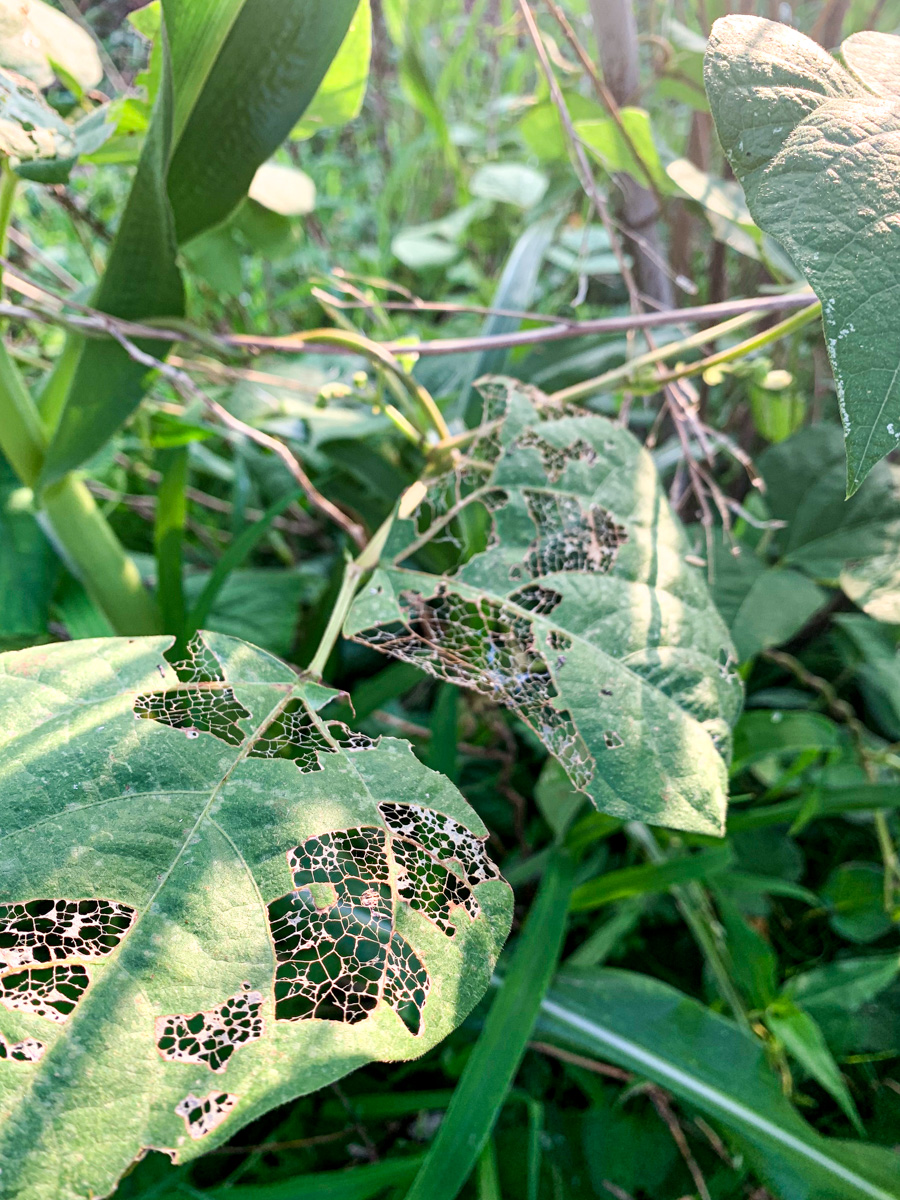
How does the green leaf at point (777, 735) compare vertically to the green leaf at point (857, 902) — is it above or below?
above

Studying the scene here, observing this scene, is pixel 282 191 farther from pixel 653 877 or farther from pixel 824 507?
pixel 653 877

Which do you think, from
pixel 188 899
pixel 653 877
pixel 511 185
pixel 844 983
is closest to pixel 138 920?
pixel 188 899

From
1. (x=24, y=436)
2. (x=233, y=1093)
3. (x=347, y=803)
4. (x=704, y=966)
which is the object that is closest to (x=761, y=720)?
(x=704, y=966)

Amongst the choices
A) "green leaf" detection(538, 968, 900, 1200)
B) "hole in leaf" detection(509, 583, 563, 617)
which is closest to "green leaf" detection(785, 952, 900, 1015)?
"green leaf" detection(538, 968, 900, 1200)

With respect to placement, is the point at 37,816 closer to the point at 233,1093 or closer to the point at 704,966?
the point at 233,1093

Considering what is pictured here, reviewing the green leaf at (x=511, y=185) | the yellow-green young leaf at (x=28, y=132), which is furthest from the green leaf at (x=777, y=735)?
the green leaf at (x=511, y=185)

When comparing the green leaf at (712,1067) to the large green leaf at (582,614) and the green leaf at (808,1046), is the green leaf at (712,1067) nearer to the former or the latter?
the green leaf at (808,1046)

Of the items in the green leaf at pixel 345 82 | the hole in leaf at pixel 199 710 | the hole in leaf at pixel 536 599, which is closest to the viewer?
the hole in leaf at pixel 199 710
